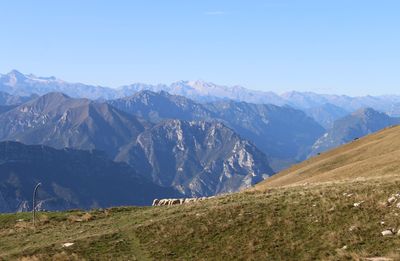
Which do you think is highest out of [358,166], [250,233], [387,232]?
[387,232]

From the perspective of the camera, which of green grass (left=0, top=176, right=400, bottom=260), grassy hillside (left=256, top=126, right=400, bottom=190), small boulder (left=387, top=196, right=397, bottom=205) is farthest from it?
grassy hillside (left=256, top=126, right=400, bottom=190)

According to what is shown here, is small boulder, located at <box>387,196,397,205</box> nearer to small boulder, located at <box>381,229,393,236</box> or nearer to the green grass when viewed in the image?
the green grass

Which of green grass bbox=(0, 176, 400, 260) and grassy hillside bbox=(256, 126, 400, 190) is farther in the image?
grassy hillside bbox=(256, 126, 400, 190)

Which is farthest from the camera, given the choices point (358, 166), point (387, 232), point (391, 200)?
point (358, 166)

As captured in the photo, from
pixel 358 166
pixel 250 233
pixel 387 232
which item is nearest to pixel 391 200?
pixel 387 232

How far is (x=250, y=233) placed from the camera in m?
33.4

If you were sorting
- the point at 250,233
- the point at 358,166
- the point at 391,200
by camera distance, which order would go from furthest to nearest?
the point at 358,166 < the point at 250,233 < the point at 391,200

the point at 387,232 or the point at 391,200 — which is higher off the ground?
the point at 391,200

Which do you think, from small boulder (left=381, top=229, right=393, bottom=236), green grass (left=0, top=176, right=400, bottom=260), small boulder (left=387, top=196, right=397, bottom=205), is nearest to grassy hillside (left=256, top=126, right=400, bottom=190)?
green grass (left=0, top=176, right=400, bottom=260)

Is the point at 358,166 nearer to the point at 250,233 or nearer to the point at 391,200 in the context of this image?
the point at 391,200

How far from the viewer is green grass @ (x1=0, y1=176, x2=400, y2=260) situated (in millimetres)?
29169

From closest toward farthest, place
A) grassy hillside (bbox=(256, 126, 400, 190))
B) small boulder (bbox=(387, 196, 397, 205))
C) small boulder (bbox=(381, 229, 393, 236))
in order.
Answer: small boulder (bbox=(381, 229, 393, 236)) → small boulder (bbox=(387, 196, 397, 205)) → grassy hillside (bbox=(256, 126, 400, 190))

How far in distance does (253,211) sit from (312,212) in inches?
195

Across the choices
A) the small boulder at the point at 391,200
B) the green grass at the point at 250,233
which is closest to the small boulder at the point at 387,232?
the green grass at the point at 250,233
